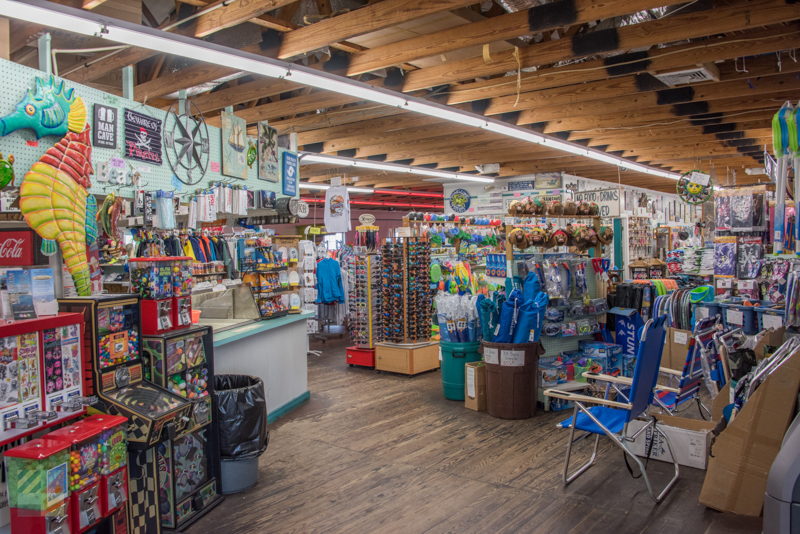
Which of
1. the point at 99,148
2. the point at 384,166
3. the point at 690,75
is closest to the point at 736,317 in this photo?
the point at 690,75

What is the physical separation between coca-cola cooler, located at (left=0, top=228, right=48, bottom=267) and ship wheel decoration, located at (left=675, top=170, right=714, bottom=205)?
8.78m

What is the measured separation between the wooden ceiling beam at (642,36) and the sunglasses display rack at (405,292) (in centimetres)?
262

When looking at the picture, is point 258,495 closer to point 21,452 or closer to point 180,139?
point 21,452

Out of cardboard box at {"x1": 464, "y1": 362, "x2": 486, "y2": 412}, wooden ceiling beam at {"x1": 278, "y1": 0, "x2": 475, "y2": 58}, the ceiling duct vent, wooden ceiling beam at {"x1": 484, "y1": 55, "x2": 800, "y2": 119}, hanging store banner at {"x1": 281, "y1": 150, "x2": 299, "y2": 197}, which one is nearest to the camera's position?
wooden ceiling beam at {"x1": 278, "y1": 0, "x2": 475, "y2": 58}

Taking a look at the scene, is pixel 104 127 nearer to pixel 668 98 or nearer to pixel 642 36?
pixel 642 36

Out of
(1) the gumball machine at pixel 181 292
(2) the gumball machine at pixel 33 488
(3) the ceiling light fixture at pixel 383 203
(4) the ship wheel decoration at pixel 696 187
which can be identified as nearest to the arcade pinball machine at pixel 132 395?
(1) the gumball machine at pixel 181 292

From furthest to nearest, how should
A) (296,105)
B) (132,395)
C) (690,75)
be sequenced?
(296,105) → (690,75) → (132,395)

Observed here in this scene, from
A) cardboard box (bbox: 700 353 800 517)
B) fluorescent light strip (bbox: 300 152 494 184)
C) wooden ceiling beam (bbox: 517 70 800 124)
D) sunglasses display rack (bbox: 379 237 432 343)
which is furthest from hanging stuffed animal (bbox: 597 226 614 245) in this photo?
fluorescent light strip (bbox: 300 152 494 184)

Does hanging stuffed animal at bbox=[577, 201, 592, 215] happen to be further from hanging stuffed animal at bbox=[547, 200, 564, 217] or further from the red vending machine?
the red vending machine

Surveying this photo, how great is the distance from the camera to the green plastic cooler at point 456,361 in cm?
607

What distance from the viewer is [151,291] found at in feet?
11.5

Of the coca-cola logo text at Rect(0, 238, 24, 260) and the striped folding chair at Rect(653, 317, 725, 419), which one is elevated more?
the coca-cola logo text at Rect(0, 238, 24, 260)

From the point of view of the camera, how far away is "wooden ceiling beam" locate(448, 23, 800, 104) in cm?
462

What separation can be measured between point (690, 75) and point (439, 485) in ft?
14.1
